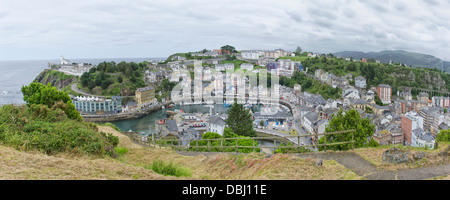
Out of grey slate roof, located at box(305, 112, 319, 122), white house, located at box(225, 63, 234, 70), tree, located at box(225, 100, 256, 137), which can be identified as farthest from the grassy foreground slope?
white house, located at box(225, 63, 234, 70)

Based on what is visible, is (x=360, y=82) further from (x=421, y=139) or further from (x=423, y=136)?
(x=421, y=139)

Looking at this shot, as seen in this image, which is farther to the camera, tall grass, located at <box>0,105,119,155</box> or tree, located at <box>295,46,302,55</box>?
tree, located at <box>295,46,302,55</box>

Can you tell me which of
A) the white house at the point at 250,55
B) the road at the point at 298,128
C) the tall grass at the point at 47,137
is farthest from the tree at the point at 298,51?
the tall grass at the point at 47,137

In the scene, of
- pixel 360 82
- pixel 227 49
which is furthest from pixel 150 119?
pixel 227 49

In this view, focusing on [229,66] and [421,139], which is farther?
[229,66]

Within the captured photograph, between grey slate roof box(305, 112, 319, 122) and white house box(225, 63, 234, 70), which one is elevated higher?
white house box(225, 63, 234, 70)

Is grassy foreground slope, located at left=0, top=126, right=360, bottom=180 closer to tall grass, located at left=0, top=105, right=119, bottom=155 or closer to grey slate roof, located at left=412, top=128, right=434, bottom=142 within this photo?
tall grass, located at left=0, top=105, right=119, bottom=155

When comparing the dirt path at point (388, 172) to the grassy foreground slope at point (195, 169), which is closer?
the grassy foreground slope at point (195, 169)

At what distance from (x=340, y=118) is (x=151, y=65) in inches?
1911

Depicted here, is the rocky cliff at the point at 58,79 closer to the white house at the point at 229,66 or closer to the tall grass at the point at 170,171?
the white house at the point at 229,66
